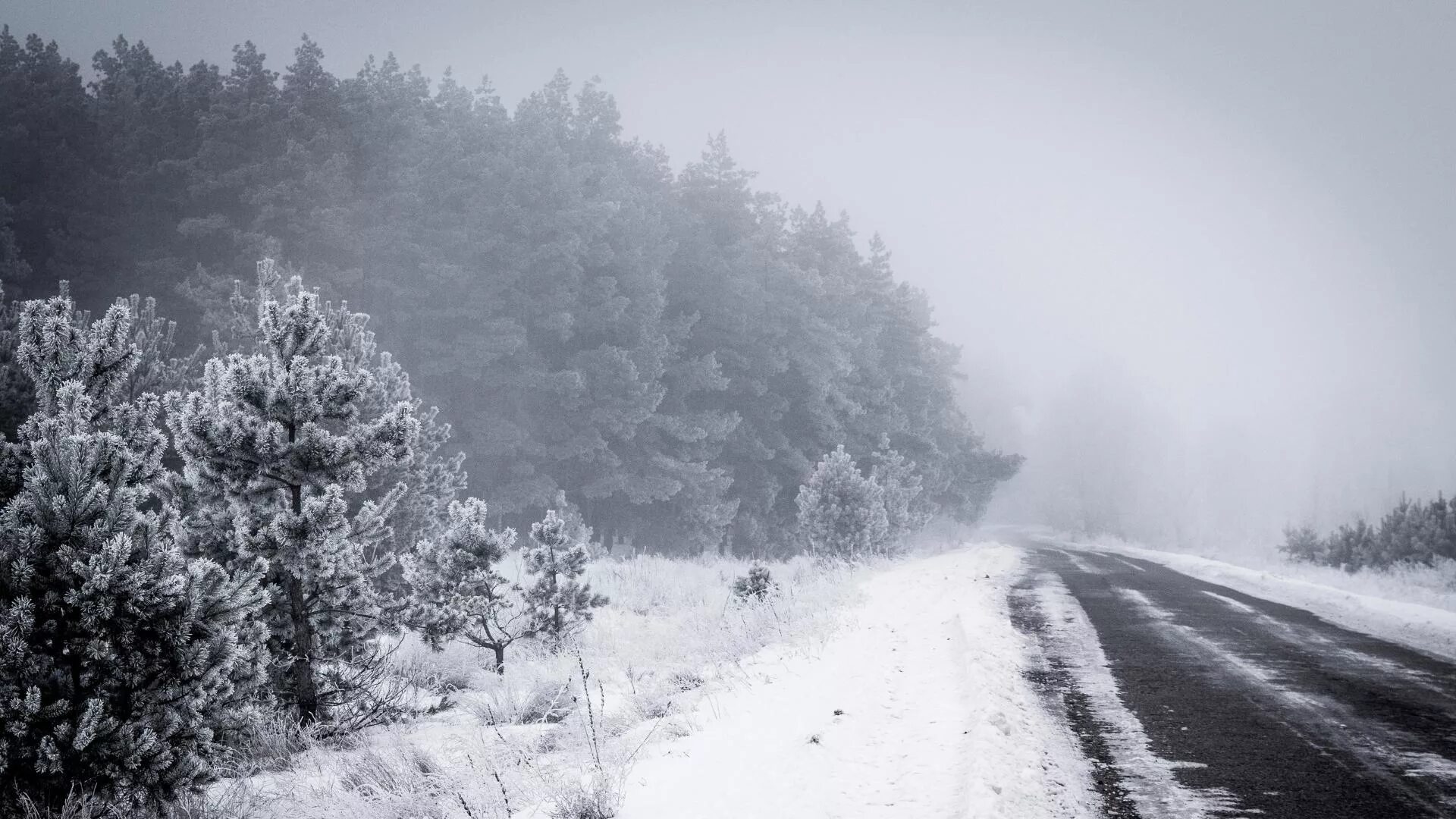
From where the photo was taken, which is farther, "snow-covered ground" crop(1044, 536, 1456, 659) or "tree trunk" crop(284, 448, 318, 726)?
"snow-covered ground" crop(1044, 536, 1456, 659)

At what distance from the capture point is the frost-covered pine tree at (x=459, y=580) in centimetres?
904

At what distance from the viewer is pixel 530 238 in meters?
26.6

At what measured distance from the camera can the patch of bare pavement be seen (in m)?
3.63

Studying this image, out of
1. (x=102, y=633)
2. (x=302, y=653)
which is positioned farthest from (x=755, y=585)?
(x=102, y=633)

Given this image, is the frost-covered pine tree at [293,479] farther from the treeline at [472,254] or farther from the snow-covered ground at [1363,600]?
the treeline at [472,254]

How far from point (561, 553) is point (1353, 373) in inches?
8927

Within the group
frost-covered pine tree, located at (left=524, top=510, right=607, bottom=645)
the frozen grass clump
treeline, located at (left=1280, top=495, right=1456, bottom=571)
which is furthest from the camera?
treeline, located at (left=1280, top=495, right=1456, bottom=571)

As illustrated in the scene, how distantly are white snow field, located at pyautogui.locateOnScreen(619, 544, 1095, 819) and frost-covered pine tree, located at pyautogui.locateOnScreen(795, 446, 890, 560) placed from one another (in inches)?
557

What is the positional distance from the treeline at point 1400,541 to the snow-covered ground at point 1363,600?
1.18 meters

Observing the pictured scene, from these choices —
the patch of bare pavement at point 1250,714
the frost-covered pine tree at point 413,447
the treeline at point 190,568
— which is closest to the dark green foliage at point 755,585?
the treeline at point 190,568

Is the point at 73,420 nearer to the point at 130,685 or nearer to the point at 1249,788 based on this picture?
the point at 130,685

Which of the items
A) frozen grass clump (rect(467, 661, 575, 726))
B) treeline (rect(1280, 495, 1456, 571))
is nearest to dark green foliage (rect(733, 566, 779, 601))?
frozen grass clump (rect(467, 661, 575, 726))

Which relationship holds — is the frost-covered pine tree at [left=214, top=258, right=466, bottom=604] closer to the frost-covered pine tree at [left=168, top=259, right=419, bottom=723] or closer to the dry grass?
the dry grass

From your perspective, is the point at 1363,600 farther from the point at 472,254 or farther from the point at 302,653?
the point at 472,254
